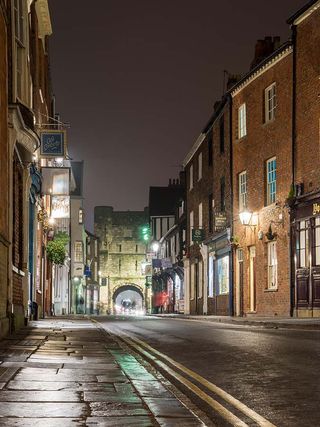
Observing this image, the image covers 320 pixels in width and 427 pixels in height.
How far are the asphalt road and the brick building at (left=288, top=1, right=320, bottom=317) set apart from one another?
786 centimetres

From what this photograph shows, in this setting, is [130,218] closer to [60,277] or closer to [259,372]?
[60,277]

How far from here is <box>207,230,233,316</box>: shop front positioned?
3278cm

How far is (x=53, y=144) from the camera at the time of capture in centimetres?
2575

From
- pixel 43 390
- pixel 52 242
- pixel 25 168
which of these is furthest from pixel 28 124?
pixel 52 242

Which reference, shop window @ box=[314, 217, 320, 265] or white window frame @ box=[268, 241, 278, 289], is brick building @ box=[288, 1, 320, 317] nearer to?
shop window @ box=[314, 217, 320, 265]

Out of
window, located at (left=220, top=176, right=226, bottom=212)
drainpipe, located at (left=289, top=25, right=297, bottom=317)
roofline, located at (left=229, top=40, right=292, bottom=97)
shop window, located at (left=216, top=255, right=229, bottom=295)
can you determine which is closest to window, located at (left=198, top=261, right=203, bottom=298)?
shop window, located at (left=216, top=255, right=229, bottom=295)

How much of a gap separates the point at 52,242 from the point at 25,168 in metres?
15.4

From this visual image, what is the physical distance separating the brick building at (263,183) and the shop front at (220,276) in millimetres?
1422

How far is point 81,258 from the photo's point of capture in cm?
6881

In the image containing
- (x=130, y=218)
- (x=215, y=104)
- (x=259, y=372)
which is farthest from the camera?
(x=130, y=218)

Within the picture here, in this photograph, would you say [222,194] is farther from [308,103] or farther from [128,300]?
[128,300]

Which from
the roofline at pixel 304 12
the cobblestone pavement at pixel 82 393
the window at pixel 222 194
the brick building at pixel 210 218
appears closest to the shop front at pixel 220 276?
the brick building at pixel 210 218

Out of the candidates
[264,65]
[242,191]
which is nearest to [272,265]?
[242,191]

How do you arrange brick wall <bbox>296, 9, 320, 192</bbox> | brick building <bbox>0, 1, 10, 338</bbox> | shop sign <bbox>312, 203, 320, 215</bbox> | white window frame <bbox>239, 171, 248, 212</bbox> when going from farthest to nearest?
white window frame <bbox>239, 171, 248, 212</bbox> → brick wall <bbox>296, 9, 320, 192</bbox> → shop sign <bbox>312, 203, 320, 215</bbox> → brick building <bbox>0, 1, 10, 338</bbox>
